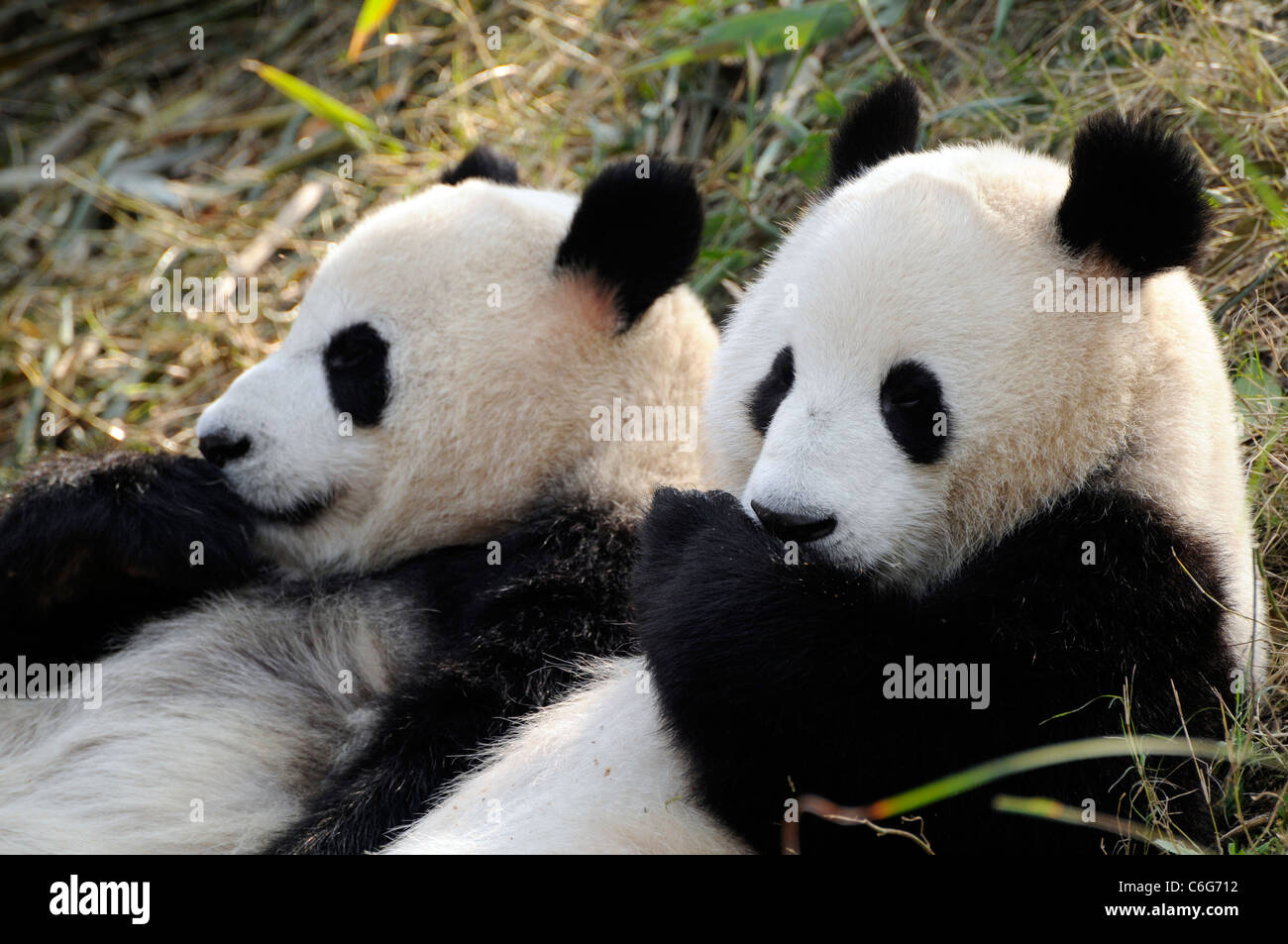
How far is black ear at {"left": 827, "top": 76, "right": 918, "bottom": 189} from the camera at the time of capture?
313cm

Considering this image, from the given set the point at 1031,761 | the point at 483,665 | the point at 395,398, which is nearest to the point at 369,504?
the point at 395,398

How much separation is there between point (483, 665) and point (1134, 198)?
1642 mm

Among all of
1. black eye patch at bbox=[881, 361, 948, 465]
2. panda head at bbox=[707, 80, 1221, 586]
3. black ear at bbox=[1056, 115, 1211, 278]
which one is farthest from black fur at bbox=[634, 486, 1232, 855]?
black ear at bbox=[1056, 115, 1211, 278]

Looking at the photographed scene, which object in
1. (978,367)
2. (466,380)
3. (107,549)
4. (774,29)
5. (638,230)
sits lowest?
(107,549)

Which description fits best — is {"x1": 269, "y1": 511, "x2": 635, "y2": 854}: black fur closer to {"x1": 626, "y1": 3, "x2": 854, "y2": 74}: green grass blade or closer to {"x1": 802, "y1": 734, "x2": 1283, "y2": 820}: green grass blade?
{"x1": 802, "y1": 734, "x2": 1283, "y2": 820}: green grass blade

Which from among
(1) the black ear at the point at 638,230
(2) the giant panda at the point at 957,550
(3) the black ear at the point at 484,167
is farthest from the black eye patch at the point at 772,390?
(3) the black ear at the point at 484,167

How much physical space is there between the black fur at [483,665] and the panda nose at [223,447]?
0.63 meters

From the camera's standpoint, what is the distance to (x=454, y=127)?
5797mm

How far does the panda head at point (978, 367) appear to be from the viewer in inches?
99.2

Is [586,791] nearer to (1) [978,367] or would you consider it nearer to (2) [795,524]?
(2) [795,524]

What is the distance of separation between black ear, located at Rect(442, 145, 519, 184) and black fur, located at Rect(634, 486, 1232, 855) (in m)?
1.93

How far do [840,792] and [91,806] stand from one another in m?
1.75

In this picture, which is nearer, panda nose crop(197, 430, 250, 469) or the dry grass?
panda nose crop(197, 430, 250, 469)
